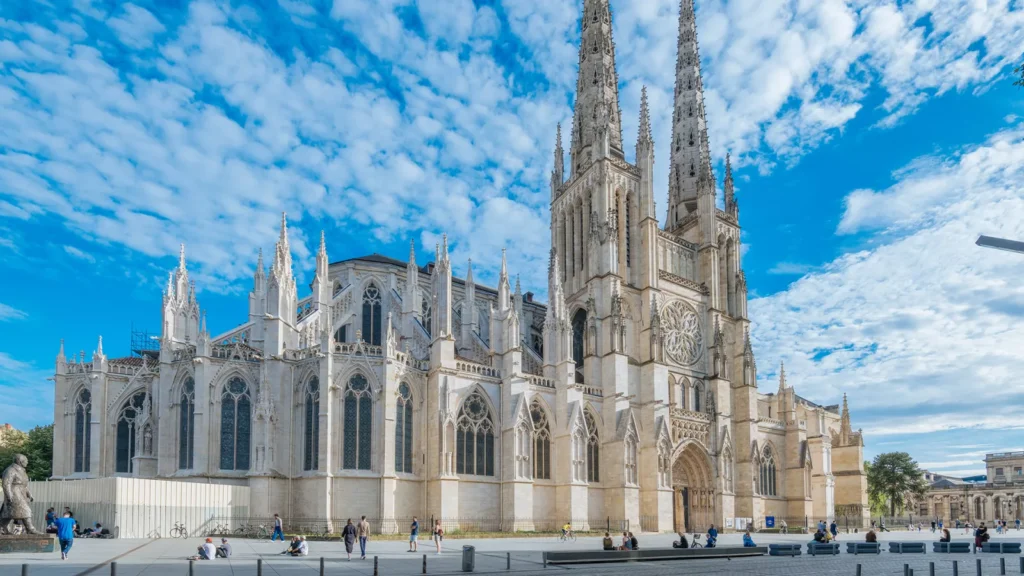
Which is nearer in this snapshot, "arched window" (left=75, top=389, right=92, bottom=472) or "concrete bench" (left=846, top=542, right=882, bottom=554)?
"concrete bench" (left=846, top=542, right=882, bottom=554)

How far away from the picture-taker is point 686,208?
59156 millimetres

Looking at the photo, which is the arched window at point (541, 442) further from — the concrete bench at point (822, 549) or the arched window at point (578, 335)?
the concrete bench at point (822, 549)

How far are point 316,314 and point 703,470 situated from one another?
82.3 feet

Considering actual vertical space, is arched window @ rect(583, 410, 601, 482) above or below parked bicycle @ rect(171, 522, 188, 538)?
above

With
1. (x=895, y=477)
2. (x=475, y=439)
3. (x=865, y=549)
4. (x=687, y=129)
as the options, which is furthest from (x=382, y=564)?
(x=895, y=477)

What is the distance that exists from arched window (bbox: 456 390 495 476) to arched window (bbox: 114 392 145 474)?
50.5ft

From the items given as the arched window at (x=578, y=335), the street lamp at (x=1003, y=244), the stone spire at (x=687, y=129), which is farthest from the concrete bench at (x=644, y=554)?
the stone spire at (x=687, y=129)

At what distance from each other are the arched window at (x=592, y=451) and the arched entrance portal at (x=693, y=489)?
664cm

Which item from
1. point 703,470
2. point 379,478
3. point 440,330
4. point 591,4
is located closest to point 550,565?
point 379,478

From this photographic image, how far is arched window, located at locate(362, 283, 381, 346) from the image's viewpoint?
4744 centimetres

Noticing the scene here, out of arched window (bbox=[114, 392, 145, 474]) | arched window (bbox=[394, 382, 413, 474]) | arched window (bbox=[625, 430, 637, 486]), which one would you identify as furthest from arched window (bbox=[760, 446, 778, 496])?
arched window (bbox=[114, 392, 145, 474])

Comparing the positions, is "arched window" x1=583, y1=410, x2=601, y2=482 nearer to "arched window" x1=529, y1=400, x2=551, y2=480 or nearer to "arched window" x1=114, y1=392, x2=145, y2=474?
"arched window" x1=529, y1=400, x2=551, y2=480

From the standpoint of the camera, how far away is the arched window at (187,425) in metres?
36.3

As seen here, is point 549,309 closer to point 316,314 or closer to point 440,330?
point 440,330
